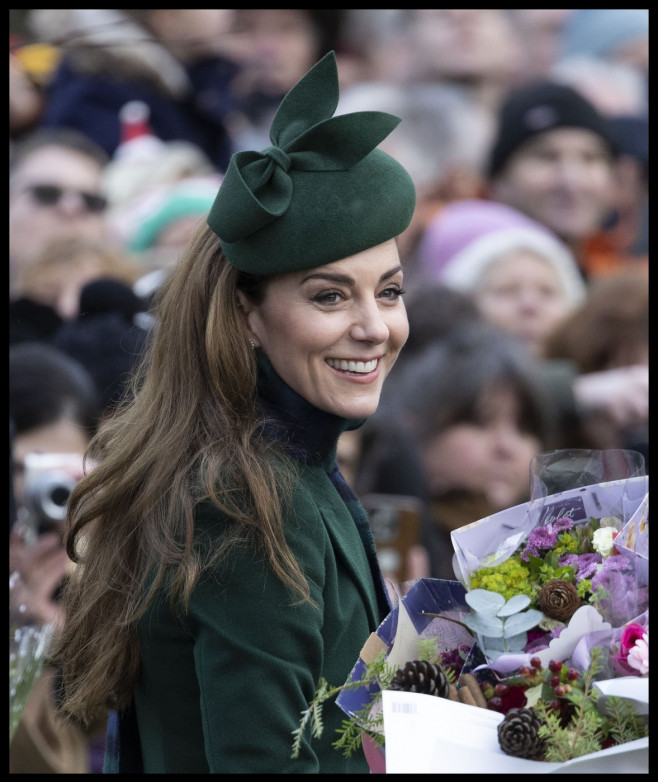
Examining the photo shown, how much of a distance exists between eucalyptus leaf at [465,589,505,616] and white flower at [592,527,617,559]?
0.65 feet

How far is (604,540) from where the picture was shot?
6.56 ft

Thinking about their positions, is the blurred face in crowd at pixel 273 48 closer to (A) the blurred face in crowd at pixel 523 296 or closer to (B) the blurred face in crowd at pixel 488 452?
(A) the blurred face in crowd at pixel 523 296

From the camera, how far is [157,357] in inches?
95.0

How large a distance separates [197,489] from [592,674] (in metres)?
0.76

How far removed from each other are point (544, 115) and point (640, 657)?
569 centimetres

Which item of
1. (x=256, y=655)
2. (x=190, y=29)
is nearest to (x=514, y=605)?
(x=256, y=655)

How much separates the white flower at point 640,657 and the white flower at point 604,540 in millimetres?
183

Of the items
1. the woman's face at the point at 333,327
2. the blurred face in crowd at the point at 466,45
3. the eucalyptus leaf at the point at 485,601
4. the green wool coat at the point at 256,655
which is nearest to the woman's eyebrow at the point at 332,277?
the woman's face at the point at 333,327

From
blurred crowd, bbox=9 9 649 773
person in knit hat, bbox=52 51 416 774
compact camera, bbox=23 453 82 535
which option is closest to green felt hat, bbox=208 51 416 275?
person in knit hat, bbox=52 51 416 774

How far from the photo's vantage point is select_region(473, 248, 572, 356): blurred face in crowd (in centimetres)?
623

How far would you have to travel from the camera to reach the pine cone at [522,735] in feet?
5.76

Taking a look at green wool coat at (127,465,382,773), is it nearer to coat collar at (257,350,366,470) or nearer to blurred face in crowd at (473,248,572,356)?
coat collar at (257,350,366,470)

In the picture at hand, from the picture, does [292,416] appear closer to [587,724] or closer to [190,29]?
[587,724]

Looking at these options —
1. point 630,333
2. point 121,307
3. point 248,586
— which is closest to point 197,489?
point 248,586
